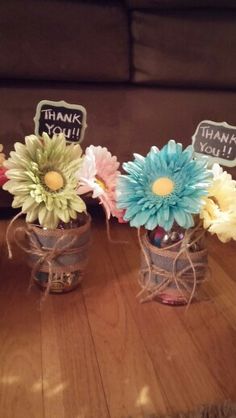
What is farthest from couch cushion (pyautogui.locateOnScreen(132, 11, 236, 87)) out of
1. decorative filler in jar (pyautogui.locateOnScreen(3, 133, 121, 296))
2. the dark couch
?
decorative filler in jar (pyautogui.locateOnScreen(3, 133, 121, 296))

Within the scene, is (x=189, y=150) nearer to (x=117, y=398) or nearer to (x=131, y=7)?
(x=117, y=398)

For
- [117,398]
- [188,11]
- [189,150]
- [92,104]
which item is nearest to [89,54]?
[92,104]

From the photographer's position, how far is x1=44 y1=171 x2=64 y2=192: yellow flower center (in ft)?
2.28

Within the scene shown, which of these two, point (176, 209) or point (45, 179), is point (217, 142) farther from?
point (45, 179)

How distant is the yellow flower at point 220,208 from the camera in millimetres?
674

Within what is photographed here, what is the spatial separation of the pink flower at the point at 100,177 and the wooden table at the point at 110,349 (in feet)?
0.58

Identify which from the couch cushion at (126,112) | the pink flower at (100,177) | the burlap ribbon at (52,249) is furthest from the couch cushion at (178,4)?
the burlap ribbon at (52,249)

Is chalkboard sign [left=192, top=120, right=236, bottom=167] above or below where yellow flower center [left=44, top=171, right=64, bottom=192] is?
above

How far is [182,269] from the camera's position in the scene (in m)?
0.74

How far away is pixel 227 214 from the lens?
2.25 ft

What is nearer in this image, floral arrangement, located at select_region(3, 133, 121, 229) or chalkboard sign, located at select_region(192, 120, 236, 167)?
floral arrangement, located at select_region(3, 133, 121, 229)

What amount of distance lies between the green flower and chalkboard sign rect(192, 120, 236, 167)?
9.4 inches

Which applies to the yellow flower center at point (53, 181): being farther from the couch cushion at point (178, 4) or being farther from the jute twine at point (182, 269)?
the couch cushion at point (178, 4)

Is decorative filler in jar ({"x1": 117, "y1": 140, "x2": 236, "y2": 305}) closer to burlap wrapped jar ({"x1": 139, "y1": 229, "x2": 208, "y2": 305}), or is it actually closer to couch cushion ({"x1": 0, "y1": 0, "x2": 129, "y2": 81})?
burlap wrapped jar ({"x1": 139, "y1": 229, "x2": 208, "y2": 305})
